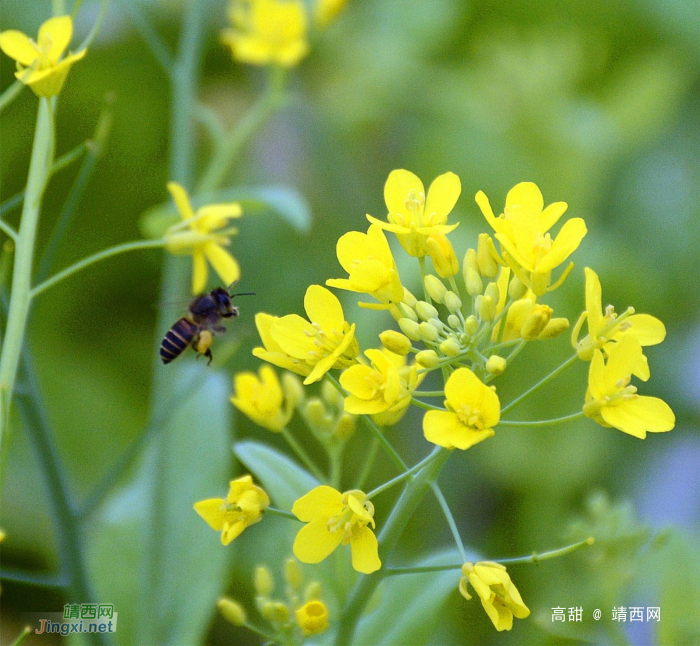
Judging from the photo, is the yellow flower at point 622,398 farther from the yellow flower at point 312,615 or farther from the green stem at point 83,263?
the green stem at point 83,263

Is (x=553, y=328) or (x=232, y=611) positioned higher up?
(x=553, y=328)

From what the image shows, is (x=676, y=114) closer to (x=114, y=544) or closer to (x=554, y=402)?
(x=554, y=402)

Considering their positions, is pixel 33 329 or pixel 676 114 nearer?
pixel 33 329

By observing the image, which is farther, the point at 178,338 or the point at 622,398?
the point at 178,338

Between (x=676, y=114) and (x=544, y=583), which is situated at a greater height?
(x=676, y=114)

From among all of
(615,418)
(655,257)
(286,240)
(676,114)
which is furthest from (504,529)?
(676,114)

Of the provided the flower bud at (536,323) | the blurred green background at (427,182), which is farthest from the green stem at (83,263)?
the blurred green background at (427,182)

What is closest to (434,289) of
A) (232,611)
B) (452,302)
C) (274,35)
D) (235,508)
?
(452,302)

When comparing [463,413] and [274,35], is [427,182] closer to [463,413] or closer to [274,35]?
[274,35]

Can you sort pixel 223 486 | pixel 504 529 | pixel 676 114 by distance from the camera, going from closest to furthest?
1. pixel 223 486
2. pixel 504 529
3. pixel 676 114
